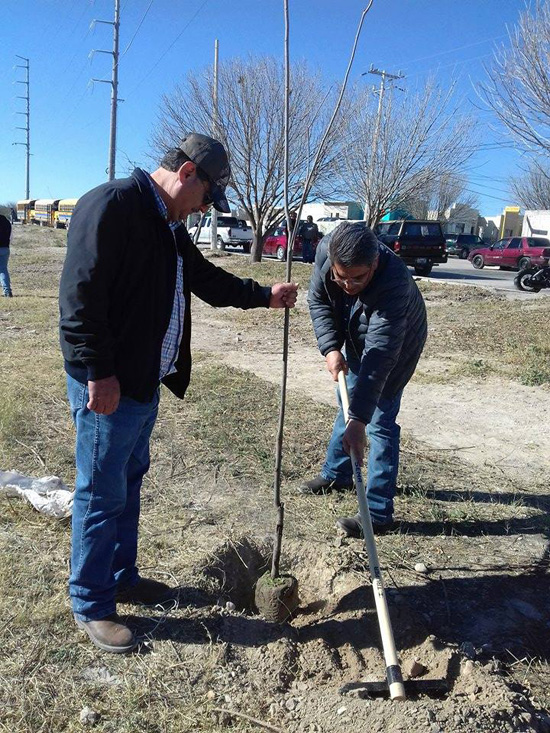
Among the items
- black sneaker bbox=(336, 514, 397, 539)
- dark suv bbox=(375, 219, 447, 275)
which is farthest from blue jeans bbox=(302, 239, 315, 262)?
black sneaker bbox=(336, 514, 397, 539)

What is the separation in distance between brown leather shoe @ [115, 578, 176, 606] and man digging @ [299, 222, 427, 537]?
3.39 feet

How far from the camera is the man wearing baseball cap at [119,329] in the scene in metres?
2.11

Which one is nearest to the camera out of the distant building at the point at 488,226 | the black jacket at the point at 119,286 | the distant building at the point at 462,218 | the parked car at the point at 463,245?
the black jacket at the point at 119,286

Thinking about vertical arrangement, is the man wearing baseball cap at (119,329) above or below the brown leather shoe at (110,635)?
above

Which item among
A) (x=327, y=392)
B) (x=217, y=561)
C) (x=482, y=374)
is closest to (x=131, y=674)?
(x=217, y=561)

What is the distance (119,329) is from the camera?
2.25 meters

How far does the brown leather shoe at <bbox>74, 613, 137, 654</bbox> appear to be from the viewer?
8.01 feet

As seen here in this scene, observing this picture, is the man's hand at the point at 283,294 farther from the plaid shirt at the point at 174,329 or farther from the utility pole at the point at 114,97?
the utility pole at the point at 114,97

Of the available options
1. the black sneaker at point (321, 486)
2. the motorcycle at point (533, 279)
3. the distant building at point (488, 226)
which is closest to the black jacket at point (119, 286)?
the black sneaker at point (321, 486)

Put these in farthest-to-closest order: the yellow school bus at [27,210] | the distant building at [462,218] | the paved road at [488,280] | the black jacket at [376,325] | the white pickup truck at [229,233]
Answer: the distant building at [462,218]
the yellow school bus at [27,210]
the white pickup truck at [229,233]
the paved road at [488,280]
the black jacket at [376,325]

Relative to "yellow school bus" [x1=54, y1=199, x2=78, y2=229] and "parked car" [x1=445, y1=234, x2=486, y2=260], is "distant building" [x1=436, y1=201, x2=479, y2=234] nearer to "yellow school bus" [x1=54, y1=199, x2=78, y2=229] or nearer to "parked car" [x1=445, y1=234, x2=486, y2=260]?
"parked car" [x1=445, y1=234, x2=486, y2=260]

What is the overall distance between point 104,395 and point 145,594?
3.58 ft

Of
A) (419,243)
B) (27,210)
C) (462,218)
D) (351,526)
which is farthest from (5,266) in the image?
(462,218)

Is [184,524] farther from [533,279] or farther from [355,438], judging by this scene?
[533,279]
